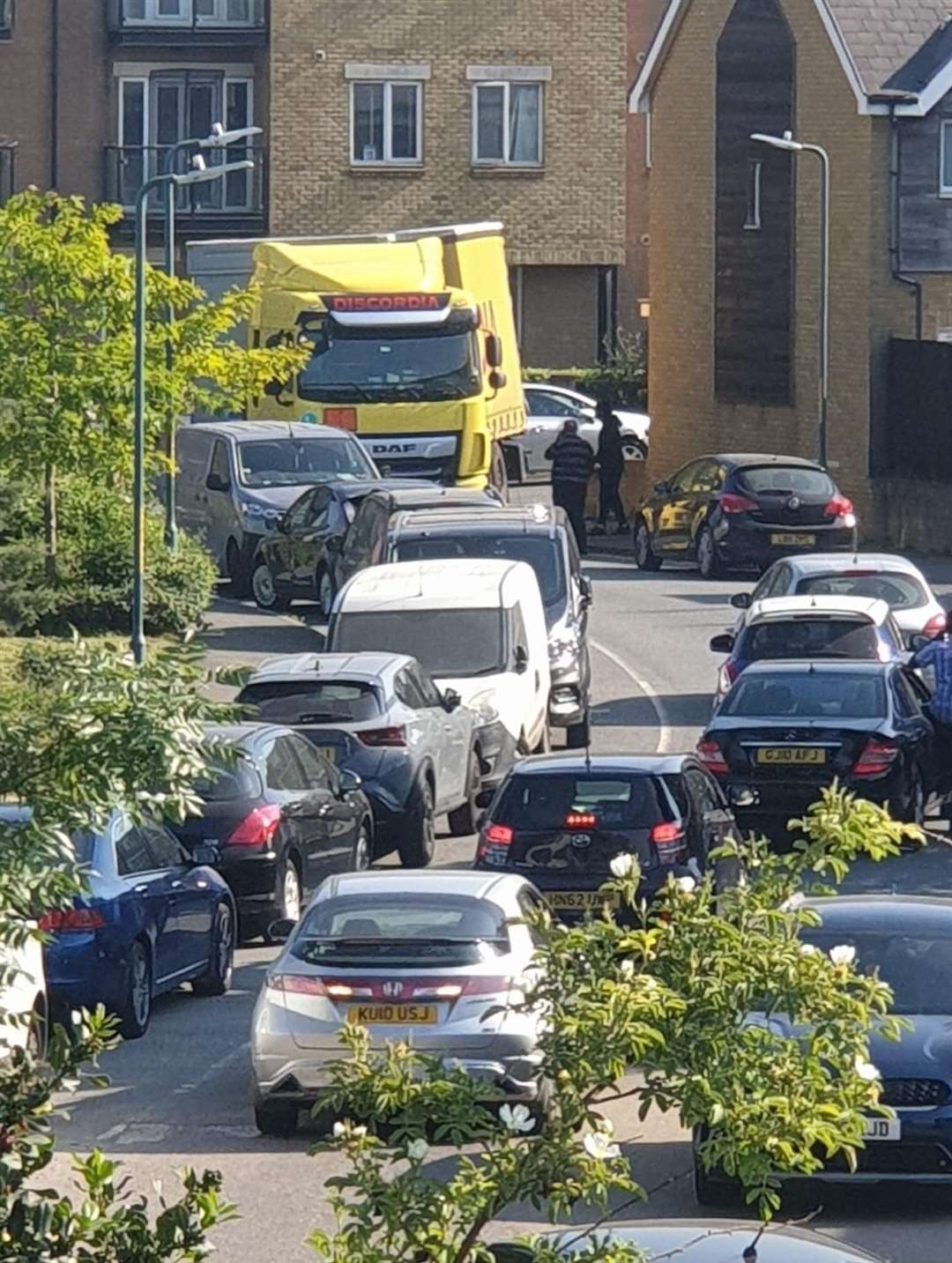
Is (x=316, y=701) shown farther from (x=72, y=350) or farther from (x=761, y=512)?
(x=761, y=512)

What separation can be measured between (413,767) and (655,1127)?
830 centimetres

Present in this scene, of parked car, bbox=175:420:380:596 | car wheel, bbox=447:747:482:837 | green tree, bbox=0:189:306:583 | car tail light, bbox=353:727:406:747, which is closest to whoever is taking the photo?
car tail light, bbox=353:727:406:747

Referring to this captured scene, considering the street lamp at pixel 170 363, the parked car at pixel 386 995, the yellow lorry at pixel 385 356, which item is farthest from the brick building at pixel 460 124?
the parked car at pixel 386 995

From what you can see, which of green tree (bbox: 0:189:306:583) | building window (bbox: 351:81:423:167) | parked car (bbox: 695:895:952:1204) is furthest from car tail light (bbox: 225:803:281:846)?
building window (bbox: 351:81:423:167)

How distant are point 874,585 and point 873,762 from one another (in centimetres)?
615

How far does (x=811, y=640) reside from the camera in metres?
24.6

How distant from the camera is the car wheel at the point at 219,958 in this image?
17766 mm

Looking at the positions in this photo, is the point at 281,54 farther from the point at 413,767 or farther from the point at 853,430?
the point at 413,767

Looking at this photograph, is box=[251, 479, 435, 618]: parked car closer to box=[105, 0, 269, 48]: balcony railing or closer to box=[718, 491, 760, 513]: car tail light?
box=[718, 491, 760, 513]: car tail light

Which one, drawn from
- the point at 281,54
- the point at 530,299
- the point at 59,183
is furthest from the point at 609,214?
the point at 59,183

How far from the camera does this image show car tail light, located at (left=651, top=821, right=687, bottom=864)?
17047 mm

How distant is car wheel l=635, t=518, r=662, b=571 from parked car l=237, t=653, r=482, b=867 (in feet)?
55.6

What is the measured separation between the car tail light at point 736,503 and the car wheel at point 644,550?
2.35m

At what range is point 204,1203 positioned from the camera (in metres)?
5.48
